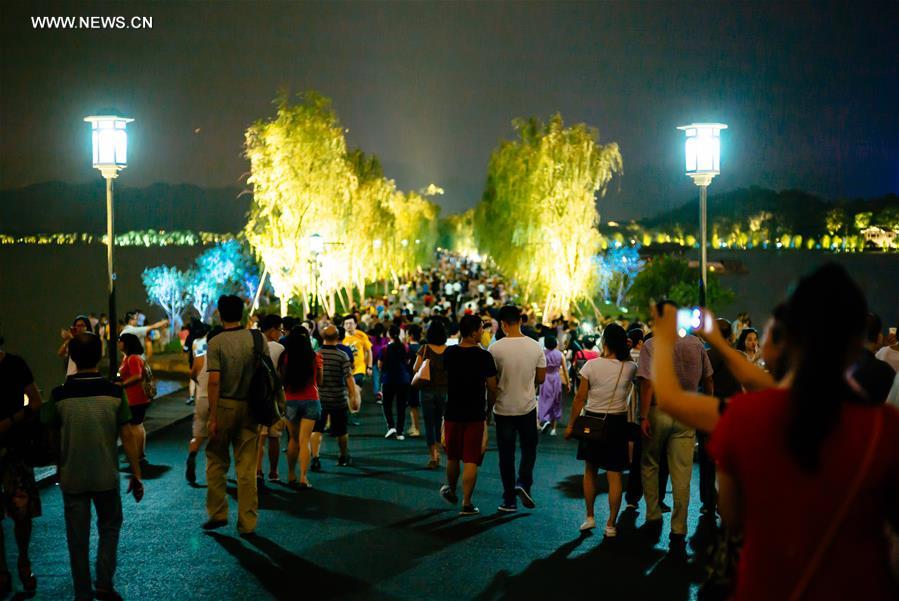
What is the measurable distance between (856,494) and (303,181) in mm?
33400

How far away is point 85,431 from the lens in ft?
20.7

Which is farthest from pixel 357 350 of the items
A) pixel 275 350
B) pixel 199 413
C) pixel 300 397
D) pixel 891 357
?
pixel 891 357

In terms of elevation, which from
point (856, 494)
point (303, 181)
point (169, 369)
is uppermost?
point (303, 181)

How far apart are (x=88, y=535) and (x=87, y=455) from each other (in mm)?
493

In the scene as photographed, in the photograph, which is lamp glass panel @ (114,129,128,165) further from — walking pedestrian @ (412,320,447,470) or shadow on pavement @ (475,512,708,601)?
shadow on pavement @ (475,512,708,601)

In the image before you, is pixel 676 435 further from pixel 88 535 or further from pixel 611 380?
pixel 88 535

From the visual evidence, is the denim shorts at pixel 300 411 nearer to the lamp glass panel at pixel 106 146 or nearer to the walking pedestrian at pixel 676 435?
the walking pedestrian at pixel 676 435

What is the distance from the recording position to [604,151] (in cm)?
4094

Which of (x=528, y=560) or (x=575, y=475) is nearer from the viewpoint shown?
(x=528, y=560)

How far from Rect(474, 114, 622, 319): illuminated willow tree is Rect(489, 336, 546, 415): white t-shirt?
32130 mm

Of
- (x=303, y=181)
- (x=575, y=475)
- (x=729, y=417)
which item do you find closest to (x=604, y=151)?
(x=303, y=181)

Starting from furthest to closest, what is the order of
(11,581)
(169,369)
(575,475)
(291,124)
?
(291,124) → (169,369) → (575,475) → (11,581)

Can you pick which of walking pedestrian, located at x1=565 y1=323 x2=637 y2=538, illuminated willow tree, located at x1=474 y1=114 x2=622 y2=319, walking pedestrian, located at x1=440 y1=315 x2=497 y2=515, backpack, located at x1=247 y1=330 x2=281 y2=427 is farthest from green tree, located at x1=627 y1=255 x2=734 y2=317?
backpack, located at x1=247 y1=330 x2=281 y2=427

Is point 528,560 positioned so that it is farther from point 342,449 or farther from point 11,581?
point 342,449
